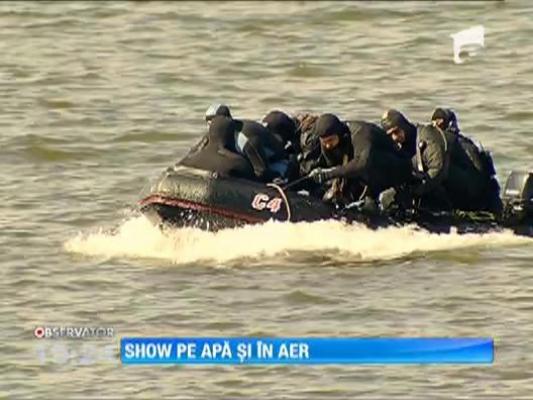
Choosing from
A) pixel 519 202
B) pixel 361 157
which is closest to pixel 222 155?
pixel 361 157

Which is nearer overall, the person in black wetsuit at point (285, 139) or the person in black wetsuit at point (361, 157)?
the person in black wetsuit at point (361, 157)

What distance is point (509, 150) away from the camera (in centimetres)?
2989

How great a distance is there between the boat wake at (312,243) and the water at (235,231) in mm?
20

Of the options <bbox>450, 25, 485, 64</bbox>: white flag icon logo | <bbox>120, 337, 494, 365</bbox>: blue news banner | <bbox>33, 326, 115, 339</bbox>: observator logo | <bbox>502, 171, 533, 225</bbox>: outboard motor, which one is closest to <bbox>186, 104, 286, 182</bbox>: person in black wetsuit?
<bbox>502, 171, 533, 225</bbox>: outboard motor

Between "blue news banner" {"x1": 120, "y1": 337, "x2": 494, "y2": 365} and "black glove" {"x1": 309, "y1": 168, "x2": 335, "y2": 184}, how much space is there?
343cm

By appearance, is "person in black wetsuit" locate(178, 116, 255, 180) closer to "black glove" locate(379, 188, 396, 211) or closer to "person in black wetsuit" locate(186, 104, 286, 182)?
"person in black wetsuit" locate(186, 104, 286, 182)

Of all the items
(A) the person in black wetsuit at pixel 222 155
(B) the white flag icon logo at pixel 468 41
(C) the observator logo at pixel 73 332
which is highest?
(B) the white flag icon logo at pixel 468 41

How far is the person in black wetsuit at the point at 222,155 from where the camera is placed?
2430 centimetres

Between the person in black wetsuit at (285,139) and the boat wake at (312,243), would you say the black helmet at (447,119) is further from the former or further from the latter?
the person in black wetsuit at (285,139)

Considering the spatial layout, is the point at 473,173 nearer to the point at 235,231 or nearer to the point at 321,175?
the point at 321,175

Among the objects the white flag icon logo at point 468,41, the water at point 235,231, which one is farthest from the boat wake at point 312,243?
the white flag icon logo at point 468,41

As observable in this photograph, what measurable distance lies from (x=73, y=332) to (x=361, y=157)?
393cm

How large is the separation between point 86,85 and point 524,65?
20.9ft

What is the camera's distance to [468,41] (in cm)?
3806
